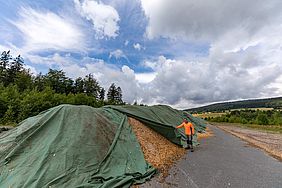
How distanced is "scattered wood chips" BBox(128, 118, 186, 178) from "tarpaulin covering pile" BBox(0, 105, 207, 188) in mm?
488

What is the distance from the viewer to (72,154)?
20.7 feet

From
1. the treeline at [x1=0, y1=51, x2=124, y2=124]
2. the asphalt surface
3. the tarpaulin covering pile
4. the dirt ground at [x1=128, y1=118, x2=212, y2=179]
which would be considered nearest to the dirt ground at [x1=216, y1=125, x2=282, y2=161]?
the asphalt surface

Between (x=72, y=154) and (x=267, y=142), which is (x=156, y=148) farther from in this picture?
(x=267, y=142)

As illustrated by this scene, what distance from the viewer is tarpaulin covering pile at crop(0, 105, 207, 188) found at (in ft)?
17.5

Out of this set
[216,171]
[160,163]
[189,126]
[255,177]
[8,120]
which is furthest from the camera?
[8,120]

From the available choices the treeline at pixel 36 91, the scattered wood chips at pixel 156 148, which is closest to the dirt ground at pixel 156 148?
the scattered wood chips at pixel 156 148

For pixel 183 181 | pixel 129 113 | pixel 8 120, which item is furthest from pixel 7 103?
pixel 183 181

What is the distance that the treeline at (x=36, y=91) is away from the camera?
2416 centimetres

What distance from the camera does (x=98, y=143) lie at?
7312 mm

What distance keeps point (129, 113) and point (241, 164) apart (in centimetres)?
578

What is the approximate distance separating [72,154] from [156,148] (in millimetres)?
4260

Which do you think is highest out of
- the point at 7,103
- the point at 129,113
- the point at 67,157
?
the point at 7,103

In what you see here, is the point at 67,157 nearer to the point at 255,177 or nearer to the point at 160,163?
the point at 160,163

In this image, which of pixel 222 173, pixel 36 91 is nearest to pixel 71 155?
pixel 222 173
